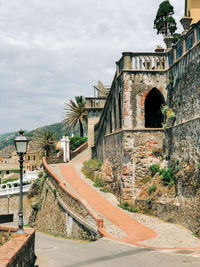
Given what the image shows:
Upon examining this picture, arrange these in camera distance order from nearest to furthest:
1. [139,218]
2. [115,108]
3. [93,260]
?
[93,260] → [139,218] → [115,108]

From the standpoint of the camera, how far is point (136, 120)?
745 inches

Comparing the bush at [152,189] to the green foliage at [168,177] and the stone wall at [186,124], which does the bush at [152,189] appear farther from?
the stone wall at [186,124]

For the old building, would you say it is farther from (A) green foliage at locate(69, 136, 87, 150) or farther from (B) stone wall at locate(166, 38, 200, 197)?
(A) green foliage at locate(69, 136, 87, 150)

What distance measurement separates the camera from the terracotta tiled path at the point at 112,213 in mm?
13836

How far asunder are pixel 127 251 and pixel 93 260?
158 cm

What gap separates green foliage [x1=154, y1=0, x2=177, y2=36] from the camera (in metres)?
38.1

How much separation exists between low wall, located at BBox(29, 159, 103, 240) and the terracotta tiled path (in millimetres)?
1204

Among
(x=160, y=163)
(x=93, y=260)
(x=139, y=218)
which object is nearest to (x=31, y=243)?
(x=93, y=260)

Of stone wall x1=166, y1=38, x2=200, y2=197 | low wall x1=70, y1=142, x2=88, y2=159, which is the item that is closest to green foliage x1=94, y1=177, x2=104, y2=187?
stone wall x1=166, y1=38, x2=200, y2=197

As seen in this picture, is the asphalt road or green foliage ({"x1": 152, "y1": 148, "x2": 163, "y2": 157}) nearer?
the asphalt road

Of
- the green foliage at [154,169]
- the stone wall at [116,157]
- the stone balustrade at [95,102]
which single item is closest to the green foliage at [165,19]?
the stone balustrade at [95,102]

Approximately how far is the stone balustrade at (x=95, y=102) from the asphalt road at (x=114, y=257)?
2020cm

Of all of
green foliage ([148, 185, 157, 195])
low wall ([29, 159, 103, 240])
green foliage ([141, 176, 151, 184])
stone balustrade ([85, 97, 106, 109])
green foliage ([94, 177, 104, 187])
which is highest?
→ stone balustrade ([85, 97, 106, 109])

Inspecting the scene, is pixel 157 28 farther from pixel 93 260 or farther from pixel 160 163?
pixel 93 260
